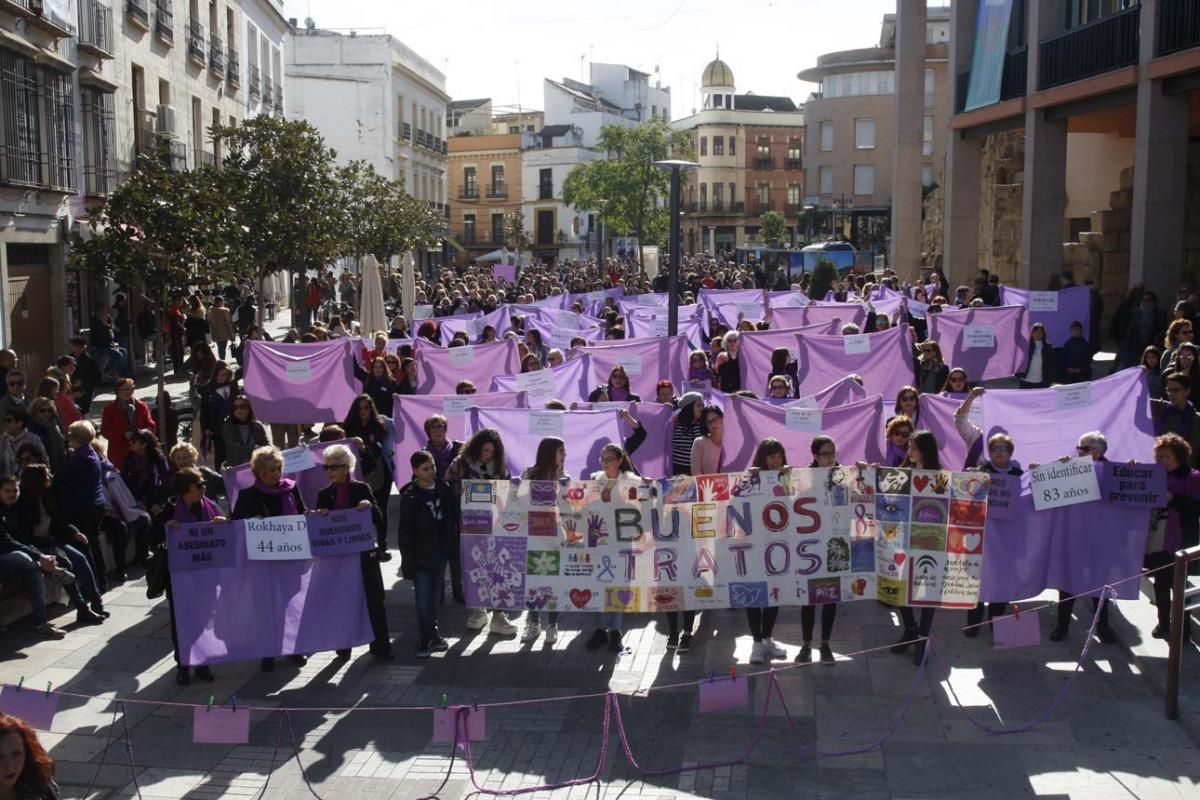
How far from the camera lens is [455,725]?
25.2 feet

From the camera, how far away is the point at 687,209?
102312 mm

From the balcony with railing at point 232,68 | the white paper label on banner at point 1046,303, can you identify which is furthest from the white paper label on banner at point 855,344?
the balcony with railing at point 232,68

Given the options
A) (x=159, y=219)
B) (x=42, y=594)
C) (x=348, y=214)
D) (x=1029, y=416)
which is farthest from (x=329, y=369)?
(x=348, y=214)

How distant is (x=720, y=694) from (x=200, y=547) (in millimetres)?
3860

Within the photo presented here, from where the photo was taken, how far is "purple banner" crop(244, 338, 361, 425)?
1745 cm

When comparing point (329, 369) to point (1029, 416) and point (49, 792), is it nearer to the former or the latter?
point (1029, 416)

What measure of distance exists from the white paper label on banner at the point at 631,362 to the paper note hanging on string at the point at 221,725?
9110 millimetres

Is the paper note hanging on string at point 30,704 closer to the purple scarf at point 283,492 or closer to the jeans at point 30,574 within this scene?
the purple scarf at point 283,492

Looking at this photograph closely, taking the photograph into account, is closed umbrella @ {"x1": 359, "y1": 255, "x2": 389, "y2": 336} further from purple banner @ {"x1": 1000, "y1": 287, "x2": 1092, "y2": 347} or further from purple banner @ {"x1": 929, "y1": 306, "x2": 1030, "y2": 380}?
purple banner @ {"x1": 1000, "y1": 287, "x2": 1092, "y2": 347}

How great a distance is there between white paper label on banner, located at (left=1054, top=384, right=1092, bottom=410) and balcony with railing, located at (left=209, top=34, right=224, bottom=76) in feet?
91.2

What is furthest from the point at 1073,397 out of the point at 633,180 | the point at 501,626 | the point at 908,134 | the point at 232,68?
the point at 633,180

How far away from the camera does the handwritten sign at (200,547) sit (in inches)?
372

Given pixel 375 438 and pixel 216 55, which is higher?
pixel 216 55

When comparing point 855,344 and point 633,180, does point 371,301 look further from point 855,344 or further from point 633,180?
point 633,180
